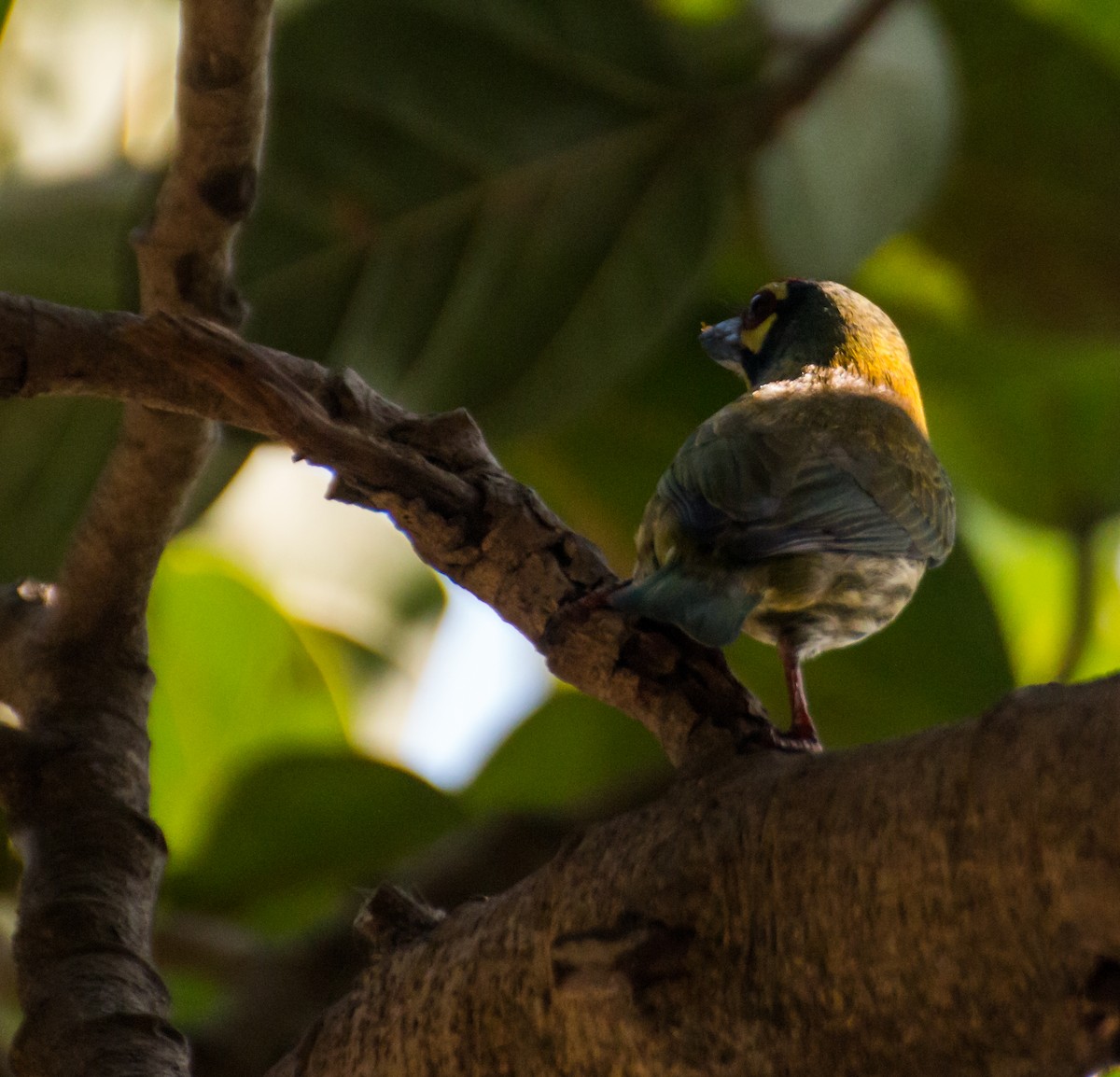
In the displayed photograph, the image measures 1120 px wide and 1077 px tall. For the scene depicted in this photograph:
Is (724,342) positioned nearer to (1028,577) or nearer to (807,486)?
(807,486)

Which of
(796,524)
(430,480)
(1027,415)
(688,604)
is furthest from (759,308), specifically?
(430,480)

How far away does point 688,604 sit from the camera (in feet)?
4.81

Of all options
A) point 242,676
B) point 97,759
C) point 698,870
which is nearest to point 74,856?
point 97,759

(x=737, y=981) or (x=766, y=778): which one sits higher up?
(x=766, y=778)

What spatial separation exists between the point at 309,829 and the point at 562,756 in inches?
20.4

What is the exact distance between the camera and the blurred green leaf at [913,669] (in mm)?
2740

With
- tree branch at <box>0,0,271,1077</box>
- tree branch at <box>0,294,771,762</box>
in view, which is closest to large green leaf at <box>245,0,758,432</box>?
tree branch at <box>0,0,271,1077</box>

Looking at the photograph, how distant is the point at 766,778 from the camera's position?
1.09 metres

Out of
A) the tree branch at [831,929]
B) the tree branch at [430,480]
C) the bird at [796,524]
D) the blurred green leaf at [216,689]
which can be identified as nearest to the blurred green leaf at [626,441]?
the bird at [796,524]

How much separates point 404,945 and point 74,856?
1.13 feet

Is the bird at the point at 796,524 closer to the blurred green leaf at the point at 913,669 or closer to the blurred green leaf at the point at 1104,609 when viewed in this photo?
the blurred green leaf at the point at 913,669

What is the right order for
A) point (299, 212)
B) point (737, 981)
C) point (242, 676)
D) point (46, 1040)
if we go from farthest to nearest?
point (242, 676), point (299, 212), point (46, 1040), point (737, 981)

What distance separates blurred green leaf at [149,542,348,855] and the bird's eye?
3.65 feet

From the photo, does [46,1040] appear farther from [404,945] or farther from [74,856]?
[404,945]
